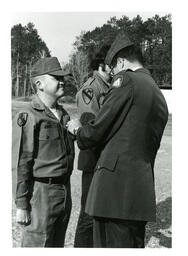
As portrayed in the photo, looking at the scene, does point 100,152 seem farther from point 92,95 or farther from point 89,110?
point 92,95

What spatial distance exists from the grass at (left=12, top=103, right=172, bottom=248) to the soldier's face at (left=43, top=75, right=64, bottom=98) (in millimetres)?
662

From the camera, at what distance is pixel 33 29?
13.4ft

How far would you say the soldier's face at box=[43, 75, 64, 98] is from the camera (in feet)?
9.63

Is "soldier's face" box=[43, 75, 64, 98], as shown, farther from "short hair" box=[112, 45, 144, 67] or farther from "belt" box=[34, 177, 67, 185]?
"belt" box=[34, 177, 67, 185]

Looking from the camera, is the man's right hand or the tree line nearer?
the man's right hand

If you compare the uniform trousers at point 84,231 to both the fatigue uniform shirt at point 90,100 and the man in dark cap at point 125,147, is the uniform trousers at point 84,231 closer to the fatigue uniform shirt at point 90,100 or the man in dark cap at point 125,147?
the fatigue uniform shirt at point 90,100

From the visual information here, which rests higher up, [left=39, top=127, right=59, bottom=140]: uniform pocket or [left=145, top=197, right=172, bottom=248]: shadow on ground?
[left=39, top=127, right=59, bottom=140]: uniform pocket

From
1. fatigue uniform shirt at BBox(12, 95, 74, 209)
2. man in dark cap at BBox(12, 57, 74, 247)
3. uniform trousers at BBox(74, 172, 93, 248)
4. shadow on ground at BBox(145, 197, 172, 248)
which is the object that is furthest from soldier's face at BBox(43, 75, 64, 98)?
shadow on ground at BBox(145, 197, 172, 248)

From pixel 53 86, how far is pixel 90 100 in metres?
0.63

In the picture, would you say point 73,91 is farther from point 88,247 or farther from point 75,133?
point 88,247

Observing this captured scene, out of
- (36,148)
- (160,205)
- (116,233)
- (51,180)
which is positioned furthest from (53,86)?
(160,205)

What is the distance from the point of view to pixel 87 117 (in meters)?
3.44

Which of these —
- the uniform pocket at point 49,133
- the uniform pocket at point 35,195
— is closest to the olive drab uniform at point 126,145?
the uniform pocket at point 49,133
